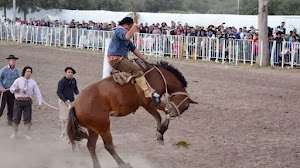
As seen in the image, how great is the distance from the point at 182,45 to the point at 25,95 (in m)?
15.2

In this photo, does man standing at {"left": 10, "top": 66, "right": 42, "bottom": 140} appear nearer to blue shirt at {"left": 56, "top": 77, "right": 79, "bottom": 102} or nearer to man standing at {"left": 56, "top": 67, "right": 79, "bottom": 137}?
man standing at {"left": 56, "top": 67, "right": 79, "bottom": 137}

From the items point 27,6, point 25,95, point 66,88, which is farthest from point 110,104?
point 27,6

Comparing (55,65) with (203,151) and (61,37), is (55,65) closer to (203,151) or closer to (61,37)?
(61,37)

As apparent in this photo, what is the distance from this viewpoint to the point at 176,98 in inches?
364

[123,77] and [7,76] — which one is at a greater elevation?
[123,77]

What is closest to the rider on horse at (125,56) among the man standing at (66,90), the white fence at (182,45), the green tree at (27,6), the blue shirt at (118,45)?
the blue shirt at (118,45)

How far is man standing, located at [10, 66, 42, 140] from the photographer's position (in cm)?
1189

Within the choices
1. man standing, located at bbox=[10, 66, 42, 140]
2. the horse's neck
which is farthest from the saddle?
man standing, located at bbox=[10, 66, 42, 140]

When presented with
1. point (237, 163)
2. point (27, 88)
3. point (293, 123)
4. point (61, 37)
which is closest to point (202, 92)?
point (293, 123)

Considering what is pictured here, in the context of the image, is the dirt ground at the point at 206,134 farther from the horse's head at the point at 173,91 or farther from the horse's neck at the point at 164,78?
the horse's neck at the point at 164,78

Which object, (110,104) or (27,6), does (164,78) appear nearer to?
(110,104)

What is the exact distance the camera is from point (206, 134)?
38.7 ft

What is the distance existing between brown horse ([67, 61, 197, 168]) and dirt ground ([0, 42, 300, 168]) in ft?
2.86

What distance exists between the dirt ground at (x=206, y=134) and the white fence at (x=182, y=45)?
12.4 ft
